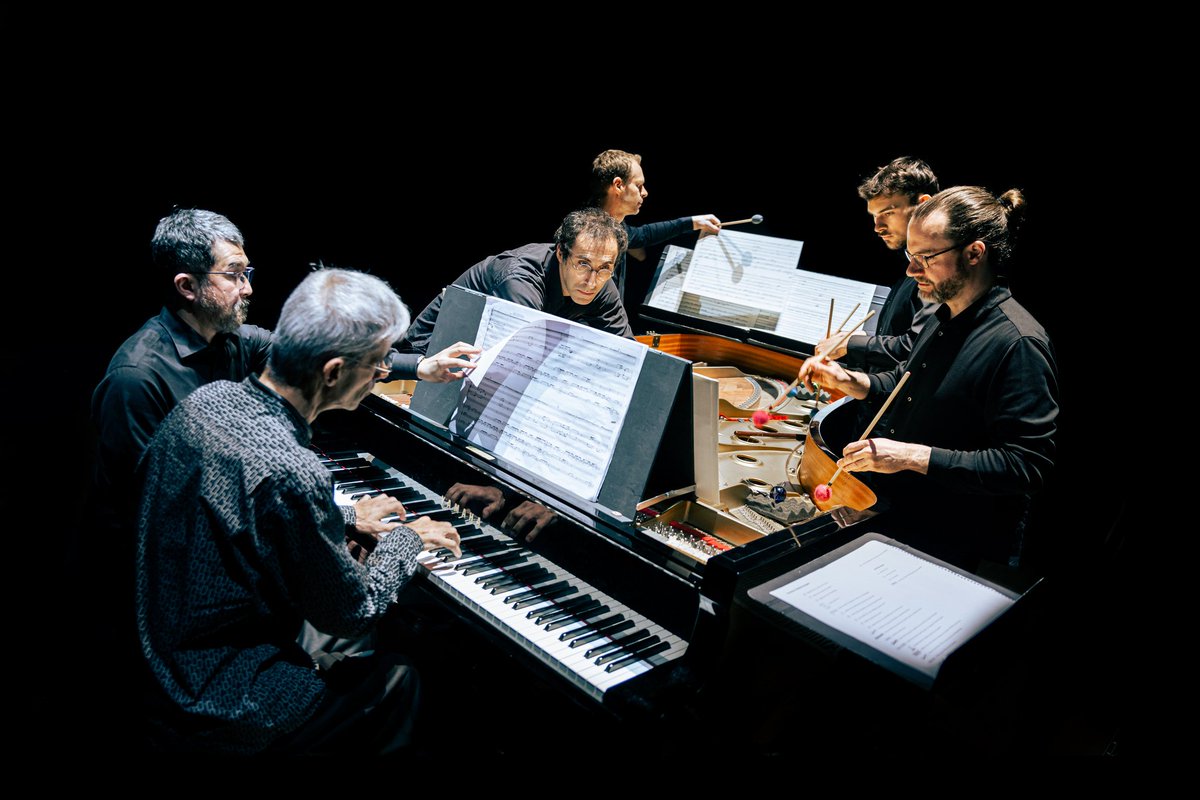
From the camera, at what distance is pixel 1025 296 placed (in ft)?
12.2

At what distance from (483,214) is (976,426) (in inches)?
198

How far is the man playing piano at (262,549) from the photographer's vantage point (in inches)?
57.1

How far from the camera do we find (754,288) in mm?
4227

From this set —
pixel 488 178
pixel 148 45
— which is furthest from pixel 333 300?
pixel 488 178

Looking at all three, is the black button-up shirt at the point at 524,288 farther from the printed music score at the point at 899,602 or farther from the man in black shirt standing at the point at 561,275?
the printed music score at the point at 899,602

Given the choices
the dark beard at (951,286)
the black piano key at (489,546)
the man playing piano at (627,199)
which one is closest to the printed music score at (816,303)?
the man playing piano at (627,199)

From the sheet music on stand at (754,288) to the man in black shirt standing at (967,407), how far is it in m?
1.51

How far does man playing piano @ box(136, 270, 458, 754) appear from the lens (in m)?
1.45

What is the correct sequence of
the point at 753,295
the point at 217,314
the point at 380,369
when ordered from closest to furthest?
1. the point at 380,369
2. the point at 217,314
3. the point at 753,295

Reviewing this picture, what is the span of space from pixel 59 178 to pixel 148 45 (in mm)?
1072

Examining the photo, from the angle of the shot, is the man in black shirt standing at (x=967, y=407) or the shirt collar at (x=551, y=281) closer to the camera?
the man in black shirt standing at (x=967, y=407)

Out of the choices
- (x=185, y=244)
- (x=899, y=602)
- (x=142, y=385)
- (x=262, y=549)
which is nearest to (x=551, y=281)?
(x=185, y=244)

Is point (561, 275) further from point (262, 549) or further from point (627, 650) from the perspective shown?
point (262, 549)

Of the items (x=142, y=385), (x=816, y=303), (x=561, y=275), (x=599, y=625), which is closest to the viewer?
(x=599, y=625)
